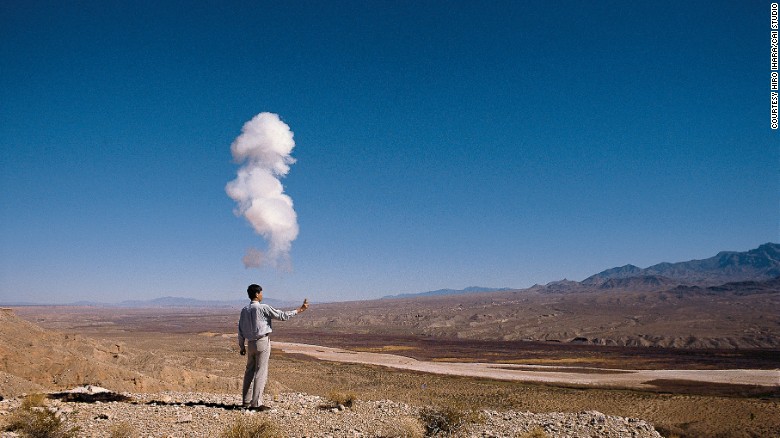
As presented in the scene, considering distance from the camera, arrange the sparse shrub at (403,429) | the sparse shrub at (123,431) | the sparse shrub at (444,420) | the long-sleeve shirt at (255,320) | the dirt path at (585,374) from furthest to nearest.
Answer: the dirt path at (585,374) < the sparse shrub at (444,420) < the sparse shrub at (403,429) < the long-sleeve shirt at (255,320) < the sparse shrub at (123,431)

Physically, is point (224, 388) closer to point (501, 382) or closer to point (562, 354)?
point (501, 382)

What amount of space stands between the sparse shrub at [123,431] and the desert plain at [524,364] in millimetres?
5535

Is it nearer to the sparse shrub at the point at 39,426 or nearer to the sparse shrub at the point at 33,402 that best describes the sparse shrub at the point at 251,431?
the sparse shrub at the point at 39,426

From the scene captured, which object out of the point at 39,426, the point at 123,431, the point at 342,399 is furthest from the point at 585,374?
the point at 39,426

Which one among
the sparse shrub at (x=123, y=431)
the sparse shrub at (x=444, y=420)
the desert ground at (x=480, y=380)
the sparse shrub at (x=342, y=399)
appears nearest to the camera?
the sparse shrub at (x=123, y=431)

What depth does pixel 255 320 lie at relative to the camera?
24.5 feet

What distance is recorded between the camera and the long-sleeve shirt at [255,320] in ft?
24.4

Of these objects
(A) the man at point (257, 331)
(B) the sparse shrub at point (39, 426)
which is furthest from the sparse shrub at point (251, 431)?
(B) the sparse shrub at point (39, 426)

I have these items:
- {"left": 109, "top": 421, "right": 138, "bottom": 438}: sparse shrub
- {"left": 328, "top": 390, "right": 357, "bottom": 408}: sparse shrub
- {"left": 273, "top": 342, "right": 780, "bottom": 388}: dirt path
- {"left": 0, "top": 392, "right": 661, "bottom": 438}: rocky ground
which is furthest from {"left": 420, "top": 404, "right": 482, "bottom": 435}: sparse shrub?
{"left": 273, "top": 342, "right": 780, "bottom": 388}: dirt path

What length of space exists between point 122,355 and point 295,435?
21.9 m

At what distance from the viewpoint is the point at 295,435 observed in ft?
24.5

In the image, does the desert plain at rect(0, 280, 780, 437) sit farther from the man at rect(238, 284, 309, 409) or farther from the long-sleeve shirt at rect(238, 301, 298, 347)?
the long-sleeve shirt at rect(238, 301, 298, 347)

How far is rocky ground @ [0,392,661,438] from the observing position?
279 inches

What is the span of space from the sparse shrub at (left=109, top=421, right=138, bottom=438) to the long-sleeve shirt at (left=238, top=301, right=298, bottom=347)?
74.6 inches
